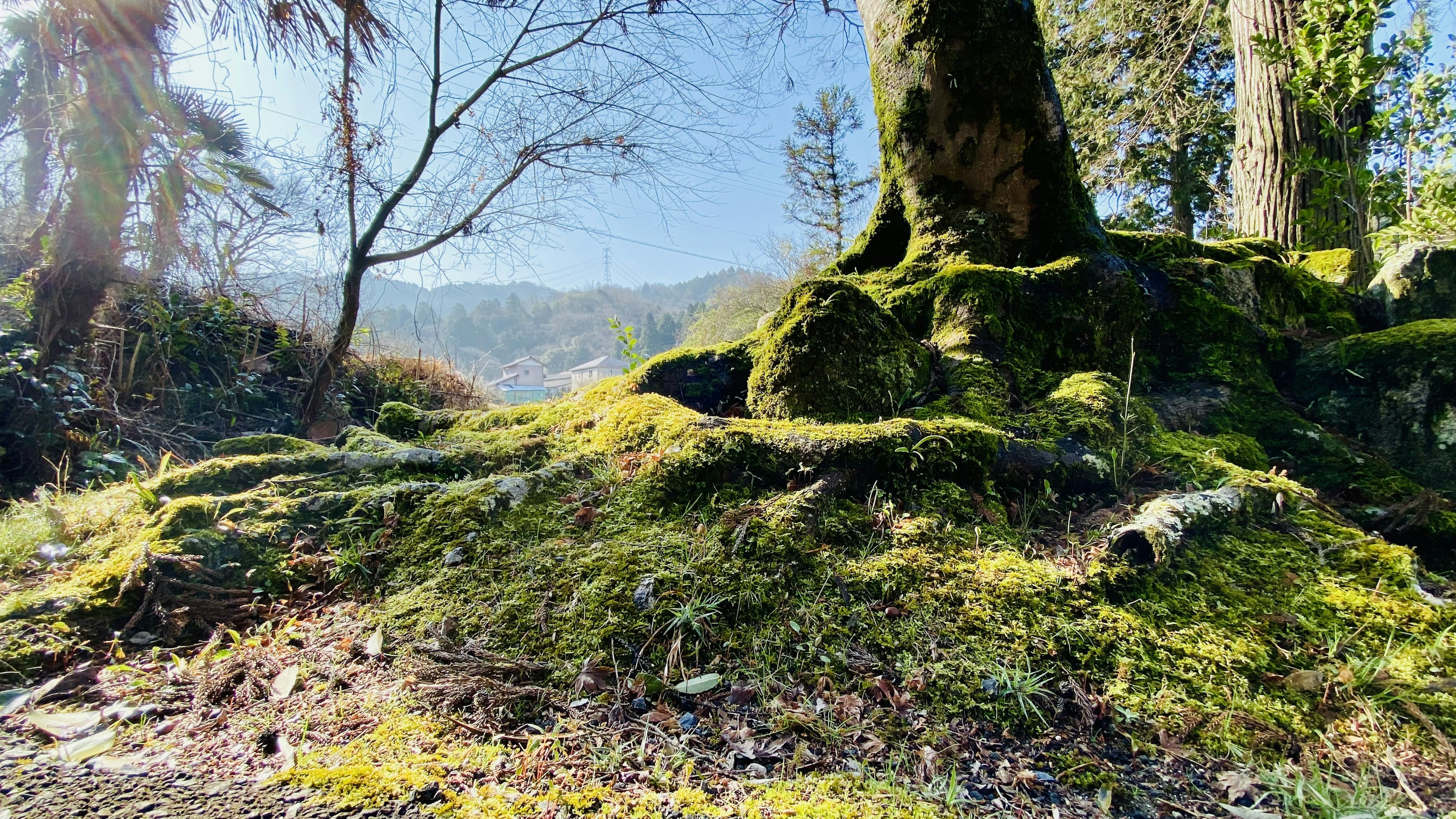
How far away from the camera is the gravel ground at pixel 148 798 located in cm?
91

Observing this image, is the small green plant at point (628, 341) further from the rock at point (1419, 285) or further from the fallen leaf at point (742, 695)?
the rock at point (1419, 285)

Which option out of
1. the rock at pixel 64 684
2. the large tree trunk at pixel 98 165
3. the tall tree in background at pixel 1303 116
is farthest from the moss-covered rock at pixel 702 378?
the large tree trunk at pixel 98 165

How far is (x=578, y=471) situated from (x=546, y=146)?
14.0ft

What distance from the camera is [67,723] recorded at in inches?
46.6

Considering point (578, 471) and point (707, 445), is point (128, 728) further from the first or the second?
point (707, 445)

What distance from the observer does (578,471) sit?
→ 245 centimetres

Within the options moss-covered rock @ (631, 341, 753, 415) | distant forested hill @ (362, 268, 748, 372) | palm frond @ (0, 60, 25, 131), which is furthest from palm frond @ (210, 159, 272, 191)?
distant forested hill @ (362, 268, 748, 372)

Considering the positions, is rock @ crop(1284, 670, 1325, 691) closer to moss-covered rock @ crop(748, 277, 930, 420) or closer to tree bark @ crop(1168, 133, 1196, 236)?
moss-covered rock @ crop(748, 277, 930, 420)

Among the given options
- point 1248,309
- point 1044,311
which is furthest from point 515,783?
point 1248,309

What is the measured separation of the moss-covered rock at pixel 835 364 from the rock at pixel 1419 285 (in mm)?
3024

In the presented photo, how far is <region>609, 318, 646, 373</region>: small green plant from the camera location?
5.88 meters

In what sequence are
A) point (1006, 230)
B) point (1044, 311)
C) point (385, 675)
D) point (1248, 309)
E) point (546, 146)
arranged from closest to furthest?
point (385, 675) → point (1044, 311) → point (1248, 309) → point (1006, 230) → point (546, 146)

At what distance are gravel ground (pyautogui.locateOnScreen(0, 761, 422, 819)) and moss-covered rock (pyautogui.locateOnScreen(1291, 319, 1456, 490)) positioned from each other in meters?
3.92

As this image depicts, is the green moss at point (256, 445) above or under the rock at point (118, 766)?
above
